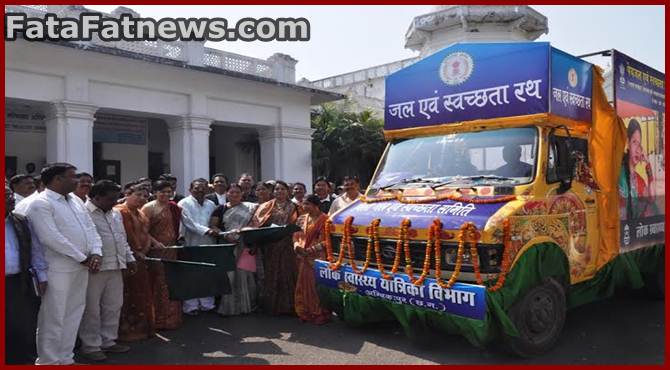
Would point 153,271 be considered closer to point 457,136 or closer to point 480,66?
point 457,136

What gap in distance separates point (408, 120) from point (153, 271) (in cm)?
308

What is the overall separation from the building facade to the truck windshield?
6922 mm

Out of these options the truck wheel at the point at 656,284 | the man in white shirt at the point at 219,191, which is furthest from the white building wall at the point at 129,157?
the truck wheel at the point at 656,284

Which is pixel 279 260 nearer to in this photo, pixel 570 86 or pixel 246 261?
pixel 246 261

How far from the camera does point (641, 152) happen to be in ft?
19.1

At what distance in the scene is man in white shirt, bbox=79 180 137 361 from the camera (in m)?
4.65

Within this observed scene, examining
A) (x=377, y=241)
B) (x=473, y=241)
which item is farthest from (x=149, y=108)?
(x=473, y=241)

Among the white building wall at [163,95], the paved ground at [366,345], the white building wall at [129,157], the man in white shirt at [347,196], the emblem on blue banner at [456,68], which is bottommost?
the paved ground at [366,345]

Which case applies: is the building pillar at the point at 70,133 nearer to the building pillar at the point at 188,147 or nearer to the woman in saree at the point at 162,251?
the building pillar at the point at 188,147

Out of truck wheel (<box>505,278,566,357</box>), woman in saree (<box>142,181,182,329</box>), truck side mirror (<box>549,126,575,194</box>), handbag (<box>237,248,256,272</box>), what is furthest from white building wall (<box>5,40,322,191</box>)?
truck wheel (<box>505,278,566,357</box>)

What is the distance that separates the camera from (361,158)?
16953mm

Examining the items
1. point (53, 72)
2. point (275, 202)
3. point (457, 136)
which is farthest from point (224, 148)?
point (457, 136)

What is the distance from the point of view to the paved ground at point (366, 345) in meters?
4.46

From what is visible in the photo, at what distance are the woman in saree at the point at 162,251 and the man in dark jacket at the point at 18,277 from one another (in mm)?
1445
